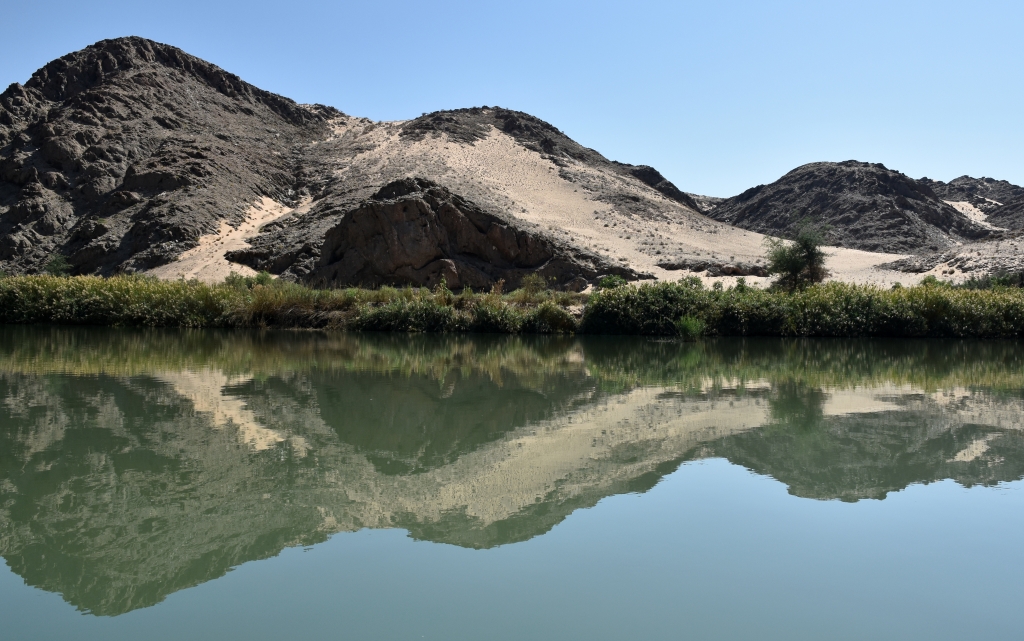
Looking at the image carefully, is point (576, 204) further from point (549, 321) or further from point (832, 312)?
point (832, 312)

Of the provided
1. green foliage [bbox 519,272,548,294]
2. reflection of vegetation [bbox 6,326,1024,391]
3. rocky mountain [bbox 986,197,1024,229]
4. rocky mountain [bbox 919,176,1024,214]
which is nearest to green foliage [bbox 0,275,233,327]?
reflection of vegetation [bbox 6,326,1024,391]

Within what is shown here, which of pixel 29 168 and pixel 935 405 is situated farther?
pixel 29 168

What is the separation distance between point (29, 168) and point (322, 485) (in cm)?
5242

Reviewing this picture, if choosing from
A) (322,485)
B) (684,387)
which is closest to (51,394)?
(322,485)

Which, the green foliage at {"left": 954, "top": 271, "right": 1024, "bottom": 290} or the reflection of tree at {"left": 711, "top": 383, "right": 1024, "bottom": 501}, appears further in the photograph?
the green foliage at {"left": 954, "top": 271, "right": 1024, "bottom": 290}

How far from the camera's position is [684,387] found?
41.2 feet

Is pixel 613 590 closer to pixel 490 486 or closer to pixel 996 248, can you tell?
pixel 490 486

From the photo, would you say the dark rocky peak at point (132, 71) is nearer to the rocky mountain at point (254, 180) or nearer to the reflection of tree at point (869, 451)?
the rocky mountain at point (254, 180)

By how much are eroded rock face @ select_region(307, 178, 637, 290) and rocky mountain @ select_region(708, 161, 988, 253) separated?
2936cm

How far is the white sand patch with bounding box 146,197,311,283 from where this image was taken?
128ft

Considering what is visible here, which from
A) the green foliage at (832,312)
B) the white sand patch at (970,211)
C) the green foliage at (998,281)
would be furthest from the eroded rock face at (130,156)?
the white sand patch at (970,211)

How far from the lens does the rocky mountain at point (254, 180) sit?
39812 millimetres

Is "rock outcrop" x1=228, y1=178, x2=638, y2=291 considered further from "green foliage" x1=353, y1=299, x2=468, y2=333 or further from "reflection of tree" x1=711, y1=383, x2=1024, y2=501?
"reflection of tree" x1=711, y1=383, x2=1024, y2=501

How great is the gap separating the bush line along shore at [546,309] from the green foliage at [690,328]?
34 mm
